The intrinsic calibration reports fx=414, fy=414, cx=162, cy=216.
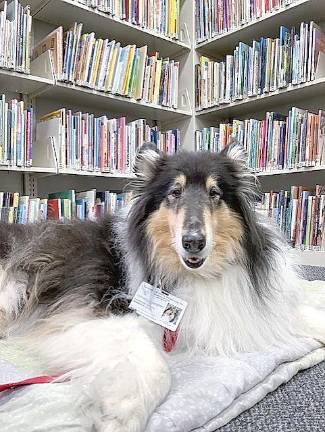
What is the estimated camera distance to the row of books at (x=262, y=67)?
2.84 m

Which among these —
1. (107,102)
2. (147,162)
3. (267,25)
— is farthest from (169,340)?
(267,25)

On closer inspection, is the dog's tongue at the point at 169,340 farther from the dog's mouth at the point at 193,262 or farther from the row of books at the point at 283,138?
the row of books at the point at 283,138

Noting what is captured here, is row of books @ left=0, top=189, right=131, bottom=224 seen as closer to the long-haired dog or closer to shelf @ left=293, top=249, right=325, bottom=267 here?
the long-haired dog

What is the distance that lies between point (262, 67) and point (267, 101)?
297 mm

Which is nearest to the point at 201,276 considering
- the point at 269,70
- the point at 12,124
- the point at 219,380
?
the point at 219,380

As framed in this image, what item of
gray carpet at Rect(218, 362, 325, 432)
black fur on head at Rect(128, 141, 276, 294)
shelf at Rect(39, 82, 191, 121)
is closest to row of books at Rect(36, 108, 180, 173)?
shelf at Rect(39, 82, 191, 121)

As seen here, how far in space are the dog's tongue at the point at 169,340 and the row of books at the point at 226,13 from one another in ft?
8.60

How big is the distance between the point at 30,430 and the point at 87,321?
18.1 inches

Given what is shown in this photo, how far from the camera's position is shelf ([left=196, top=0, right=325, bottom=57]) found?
2881 millimetres

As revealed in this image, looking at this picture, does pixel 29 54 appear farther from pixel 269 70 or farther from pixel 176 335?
pixel 176 335

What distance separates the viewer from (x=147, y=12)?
323 cm

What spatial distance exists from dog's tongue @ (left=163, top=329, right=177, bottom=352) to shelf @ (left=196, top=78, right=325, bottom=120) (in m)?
2.28

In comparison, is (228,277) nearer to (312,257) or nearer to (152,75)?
(312,257)

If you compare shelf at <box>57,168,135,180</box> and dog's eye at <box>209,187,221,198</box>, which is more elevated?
shelf at <box>57,168,135,180</box>
